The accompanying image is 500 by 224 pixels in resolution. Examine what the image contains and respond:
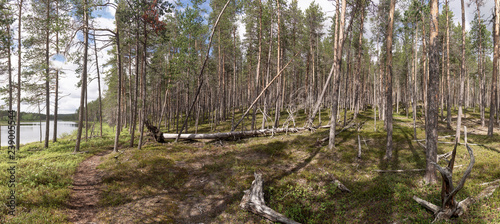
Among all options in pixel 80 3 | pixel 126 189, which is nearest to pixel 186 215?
pixel 126 189

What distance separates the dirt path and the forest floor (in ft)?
0.14

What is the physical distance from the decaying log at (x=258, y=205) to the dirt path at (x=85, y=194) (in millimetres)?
4996

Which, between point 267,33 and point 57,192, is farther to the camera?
point 267,33

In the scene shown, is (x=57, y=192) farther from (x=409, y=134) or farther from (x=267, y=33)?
(x=409, y=134)

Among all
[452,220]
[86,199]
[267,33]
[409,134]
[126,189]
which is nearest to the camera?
[452,220]

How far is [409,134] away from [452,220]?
11.9 meters

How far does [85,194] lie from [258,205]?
7.02 metres

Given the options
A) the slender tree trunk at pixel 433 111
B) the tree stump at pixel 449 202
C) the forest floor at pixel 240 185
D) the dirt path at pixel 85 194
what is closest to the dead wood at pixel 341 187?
the forest floor at pixel 240 185

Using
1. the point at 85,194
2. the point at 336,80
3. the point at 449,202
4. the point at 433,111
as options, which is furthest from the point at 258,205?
the point at 336,80

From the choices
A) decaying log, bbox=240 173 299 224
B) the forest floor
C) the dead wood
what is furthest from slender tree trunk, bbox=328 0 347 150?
decaying log, bbox=240 173 299 224

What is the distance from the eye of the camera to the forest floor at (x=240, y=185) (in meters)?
6.54

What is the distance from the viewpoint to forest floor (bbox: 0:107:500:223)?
6.54m

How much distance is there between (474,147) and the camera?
466 inches

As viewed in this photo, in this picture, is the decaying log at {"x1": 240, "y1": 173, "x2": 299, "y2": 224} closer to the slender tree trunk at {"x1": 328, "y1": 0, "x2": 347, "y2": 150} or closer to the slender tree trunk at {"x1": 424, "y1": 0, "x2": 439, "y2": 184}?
the slender tree trunk at {"x1": 424, "y1": 0, "x2": 439, "y2": 184}
